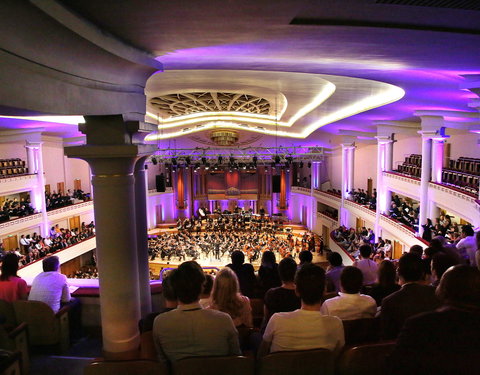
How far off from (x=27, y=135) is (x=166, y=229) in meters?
14.0

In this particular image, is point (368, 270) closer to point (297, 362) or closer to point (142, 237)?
point (142, 237)

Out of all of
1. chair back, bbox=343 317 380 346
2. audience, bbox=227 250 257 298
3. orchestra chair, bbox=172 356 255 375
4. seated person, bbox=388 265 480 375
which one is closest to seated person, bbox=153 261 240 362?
orchestra chair, bbox=172 356 255 375

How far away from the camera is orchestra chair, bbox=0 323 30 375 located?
3185 millimetres

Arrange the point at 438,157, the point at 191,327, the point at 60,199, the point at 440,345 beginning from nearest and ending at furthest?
the point at 440,345
the point at 191,327
the point at 438,157
the point at 60,199

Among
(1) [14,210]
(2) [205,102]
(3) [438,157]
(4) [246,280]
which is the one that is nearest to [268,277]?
(4) [246,280]

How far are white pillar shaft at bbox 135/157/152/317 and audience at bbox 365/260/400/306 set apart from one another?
303 cm

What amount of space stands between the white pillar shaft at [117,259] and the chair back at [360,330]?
263 centimetres

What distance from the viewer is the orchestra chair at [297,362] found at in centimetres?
237

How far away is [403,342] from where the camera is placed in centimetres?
167

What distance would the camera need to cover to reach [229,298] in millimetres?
A: 3111

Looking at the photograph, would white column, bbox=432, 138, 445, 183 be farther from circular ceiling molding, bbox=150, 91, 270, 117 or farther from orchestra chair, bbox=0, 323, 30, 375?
orchestra chair, bbox=0, 323, 30, 375

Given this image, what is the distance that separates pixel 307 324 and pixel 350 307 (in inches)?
32.5

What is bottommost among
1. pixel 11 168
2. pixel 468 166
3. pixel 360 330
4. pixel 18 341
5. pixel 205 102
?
pixel 18 341

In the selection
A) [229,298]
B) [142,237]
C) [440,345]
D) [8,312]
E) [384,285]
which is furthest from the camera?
[142,237]
